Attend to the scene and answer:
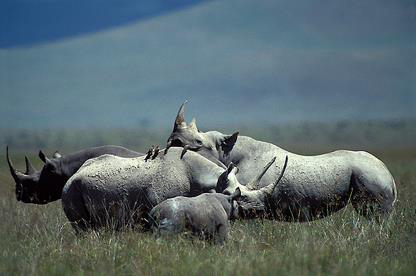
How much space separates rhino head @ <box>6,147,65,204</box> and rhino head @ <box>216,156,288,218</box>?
3.27 m

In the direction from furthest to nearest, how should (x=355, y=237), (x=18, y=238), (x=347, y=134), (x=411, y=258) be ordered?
1. (x=347, y=134)
2. (x=18, y=238)
3. (x=355, y=237)
4. (x=411, y=258)

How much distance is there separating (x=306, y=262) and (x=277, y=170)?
3.75 metres

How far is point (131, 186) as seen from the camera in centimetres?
1105

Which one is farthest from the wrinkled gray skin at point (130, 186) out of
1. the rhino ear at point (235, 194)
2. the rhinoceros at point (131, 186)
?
the rhino ear at point (235, 194)

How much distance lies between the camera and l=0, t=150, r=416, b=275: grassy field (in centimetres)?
841

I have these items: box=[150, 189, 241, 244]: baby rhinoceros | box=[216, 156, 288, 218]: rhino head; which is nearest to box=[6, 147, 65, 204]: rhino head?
box=[216, 156, 288, 218]: rhino head

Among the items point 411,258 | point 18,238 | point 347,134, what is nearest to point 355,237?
point 411,258

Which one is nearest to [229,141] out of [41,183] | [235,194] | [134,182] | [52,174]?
[134,182]

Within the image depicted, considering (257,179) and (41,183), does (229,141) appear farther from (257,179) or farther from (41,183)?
(41,183)

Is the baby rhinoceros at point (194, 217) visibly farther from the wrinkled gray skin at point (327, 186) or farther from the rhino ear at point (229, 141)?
the rhino ear at point (229, 141)

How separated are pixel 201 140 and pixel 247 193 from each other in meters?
2.15

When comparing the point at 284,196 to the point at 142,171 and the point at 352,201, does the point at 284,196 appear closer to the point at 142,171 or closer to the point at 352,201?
the point at 352,201

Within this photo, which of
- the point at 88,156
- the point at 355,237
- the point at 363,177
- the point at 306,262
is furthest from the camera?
the point at 88,156

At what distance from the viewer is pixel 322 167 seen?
39.7 feet
